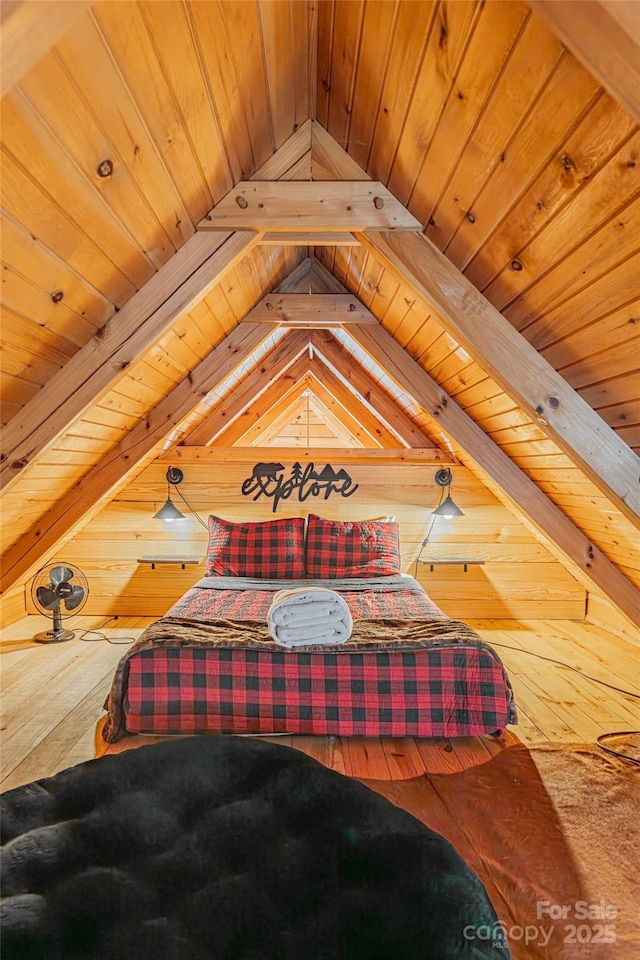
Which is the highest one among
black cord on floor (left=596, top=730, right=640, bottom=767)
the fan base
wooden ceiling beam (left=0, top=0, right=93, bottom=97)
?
wooden ceiling beam (left=0, top=0, right=93, bottom=97)

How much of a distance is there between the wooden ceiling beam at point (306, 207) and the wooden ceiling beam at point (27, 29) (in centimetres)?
101

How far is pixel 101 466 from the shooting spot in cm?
329

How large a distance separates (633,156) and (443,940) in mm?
1528

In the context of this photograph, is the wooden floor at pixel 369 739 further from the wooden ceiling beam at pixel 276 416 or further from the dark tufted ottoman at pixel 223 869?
the wooden ceiling beam at pixel 276 416

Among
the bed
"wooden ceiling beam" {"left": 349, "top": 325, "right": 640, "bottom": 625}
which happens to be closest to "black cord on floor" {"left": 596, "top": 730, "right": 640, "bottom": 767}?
the bed

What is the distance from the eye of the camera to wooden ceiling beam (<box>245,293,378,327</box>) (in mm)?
3098

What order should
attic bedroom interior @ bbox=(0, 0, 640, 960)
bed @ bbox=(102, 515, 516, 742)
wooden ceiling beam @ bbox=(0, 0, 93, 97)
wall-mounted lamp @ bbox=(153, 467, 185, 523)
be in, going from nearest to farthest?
wooden ceiling beam @ bbox=(0, 0, 93, 97) < attic bedroom interior @ bbox=(0, 0, 640, 960) < bed @ bbox=(102, 515, 516, 742) < wall-mounted lamp @ bbox=(153, 467, 185, 523)

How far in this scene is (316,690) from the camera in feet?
7.25

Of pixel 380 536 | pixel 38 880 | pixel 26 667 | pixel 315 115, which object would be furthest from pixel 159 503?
pixel 38 880

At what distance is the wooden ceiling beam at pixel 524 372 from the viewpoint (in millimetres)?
1780

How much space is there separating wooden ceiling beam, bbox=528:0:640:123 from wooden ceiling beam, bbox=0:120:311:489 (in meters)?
1.11

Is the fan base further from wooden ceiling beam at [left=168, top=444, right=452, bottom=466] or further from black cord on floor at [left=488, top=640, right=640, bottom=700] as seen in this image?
black cord on floor at [left=488, top=640, right=640, bottom=700]

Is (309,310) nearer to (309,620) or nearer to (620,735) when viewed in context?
(309,620)

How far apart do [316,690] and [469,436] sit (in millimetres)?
1709
